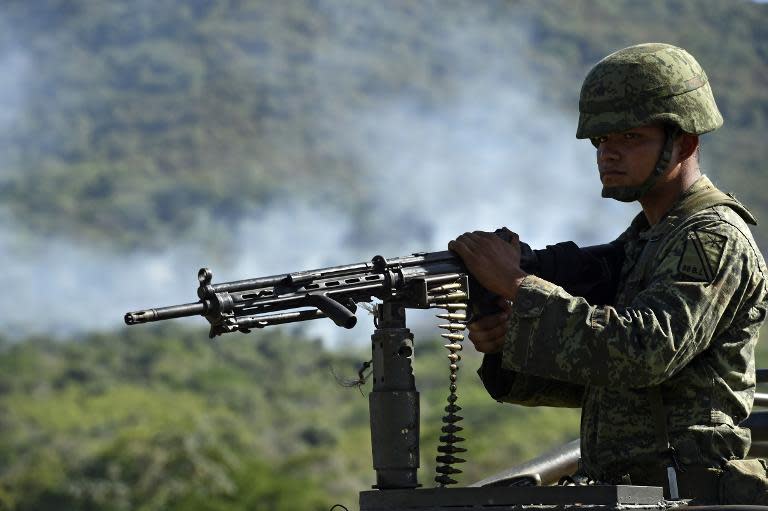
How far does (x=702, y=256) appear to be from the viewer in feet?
21.9

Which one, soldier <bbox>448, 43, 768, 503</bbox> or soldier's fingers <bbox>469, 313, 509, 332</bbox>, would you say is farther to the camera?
soldier's fingers <bbox>469, 313, 509, 332</bbox>

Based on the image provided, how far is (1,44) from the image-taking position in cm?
13462

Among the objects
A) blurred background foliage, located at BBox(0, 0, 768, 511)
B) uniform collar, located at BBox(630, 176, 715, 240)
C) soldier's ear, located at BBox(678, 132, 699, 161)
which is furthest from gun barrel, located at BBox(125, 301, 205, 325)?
blurred background foliage, located at BBox(0, 0, 768, 511)

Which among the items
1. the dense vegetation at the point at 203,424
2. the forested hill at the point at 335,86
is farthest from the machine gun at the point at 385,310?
the forested hill at the point at 335,86

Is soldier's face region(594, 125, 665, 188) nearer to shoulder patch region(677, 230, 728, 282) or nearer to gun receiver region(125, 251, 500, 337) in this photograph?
shoulder patch region(677, 230, 728, 282)

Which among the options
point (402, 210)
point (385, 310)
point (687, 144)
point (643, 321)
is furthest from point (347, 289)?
point (402, 210)

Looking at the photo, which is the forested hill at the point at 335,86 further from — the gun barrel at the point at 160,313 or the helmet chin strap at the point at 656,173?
the gun barrel at the point at 160,313

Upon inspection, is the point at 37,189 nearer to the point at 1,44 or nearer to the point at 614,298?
the point at 1,44

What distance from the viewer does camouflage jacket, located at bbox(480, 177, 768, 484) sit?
A: 21.3ft

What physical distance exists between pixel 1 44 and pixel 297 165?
64.6 metres

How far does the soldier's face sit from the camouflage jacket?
23 centimetres

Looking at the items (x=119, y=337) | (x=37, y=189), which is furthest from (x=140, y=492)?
(x=37, y=189)

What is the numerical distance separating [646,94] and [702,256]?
0.85 meters

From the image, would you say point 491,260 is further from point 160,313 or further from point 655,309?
point 160,313
